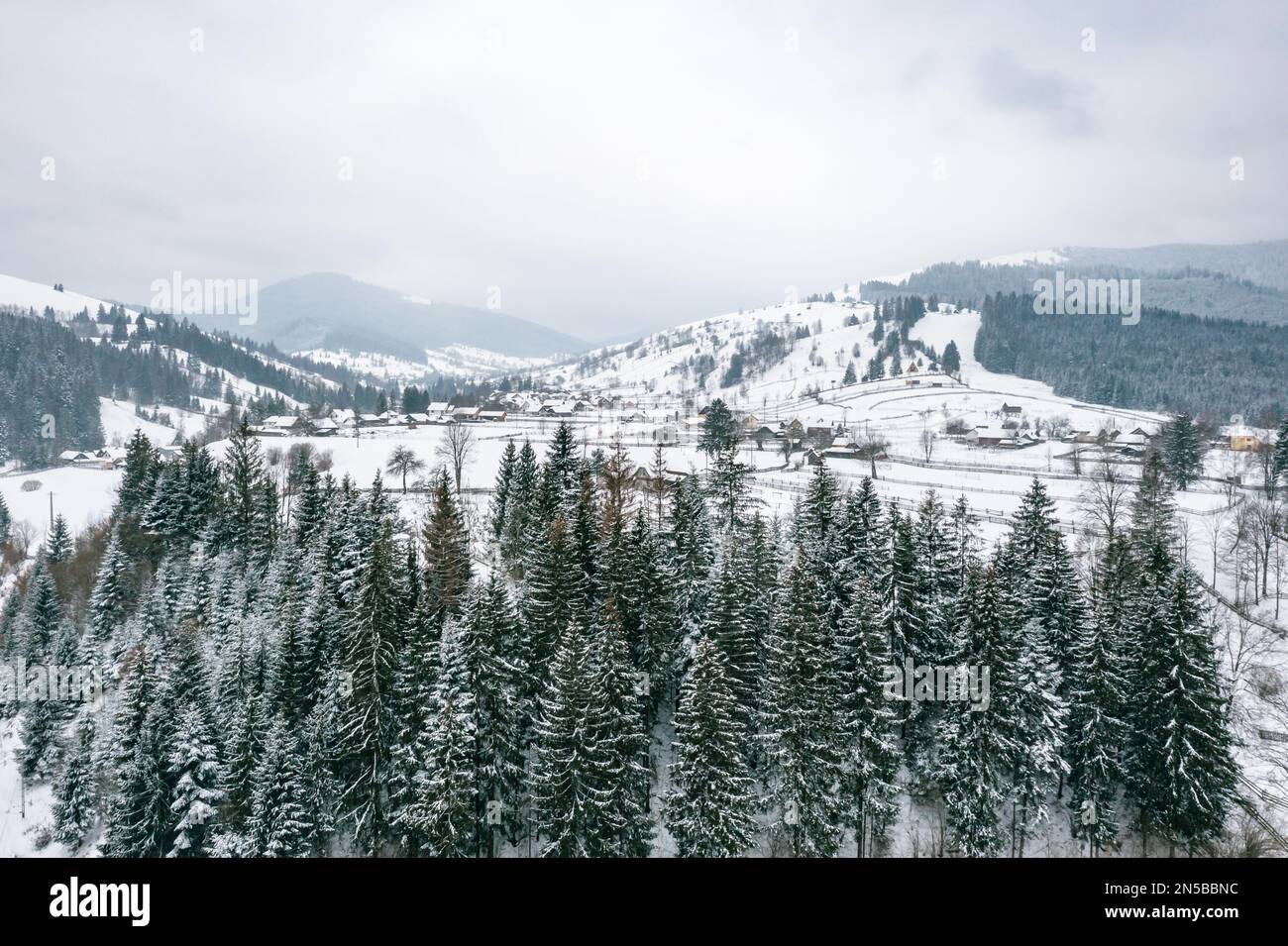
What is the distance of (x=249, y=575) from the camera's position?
1646 inches

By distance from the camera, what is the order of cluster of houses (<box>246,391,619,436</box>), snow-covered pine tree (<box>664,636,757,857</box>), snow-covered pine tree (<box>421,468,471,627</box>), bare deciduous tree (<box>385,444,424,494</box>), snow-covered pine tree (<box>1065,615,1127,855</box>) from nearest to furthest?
snow-covered pine tree (<box>664,636,757,857</box>) → snow-covered pine tree (<box>1065,615,1127,855</box>) → snow-covered pine tree (<box>421,468,471,627</box>) → bare deciduous tree (<box>385,444,424,494</box>) → cluster of houses (<box>246,391,619,436</box>)

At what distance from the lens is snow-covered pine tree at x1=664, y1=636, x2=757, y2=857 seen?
22958mm

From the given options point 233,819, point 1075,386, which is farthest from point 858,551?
point 1075,386

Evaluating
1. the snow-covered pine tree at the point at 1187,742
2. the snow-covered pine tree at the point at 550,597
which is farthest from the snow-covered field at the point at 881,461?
the snow-covered pine tree at the point at 550,597

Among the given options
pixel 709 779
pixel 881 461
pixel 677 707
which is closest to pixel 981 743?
pixel 709 779

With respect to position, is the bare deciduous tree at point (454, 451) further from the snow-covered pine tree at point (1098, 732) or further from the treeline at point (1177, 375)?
the treeline at point (1177, 375)

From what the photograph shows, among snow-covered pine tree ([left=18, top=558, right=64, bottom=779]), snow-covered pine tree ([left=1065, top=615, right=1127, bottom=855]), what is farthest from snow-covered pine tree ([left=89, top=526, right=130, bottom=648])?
snow-covered pine tree ([left=1065, top=615, right=1127, bottom=855])

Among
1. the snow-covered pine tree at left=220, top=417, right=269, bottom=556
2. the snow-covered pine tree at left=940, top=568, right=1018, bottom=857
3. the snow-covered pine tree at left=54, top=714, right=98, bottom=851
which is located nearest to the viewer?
the snow-covered pine tree at left=940, top=568, right=1018, bottom=857

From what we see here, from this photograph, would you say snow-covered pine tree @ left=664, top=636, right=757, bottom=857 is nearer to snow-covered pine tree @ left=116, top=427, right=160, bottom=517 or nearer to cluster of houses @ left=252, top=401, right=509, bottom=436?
snow-covered pine tree @ left=116, top=427, right=160, bottom=517

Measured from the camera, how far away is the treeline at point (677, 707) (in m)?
24.3

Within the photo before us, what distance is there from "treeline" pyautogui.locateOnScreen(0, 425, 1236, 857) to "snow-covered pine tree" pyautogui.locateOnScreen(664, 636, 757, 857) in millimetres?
102

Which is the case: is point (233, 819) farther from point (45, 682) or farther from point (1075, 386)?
point (1075, 386)
